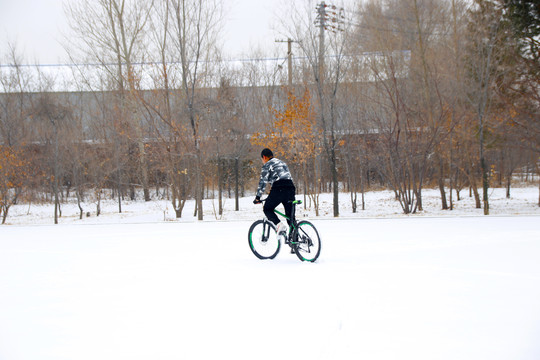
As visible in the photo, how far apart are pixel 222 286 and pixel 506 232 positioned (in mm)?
6908

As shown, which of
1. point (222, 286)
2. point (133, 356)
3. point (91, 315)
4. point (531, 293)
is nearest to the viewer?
point (133, 356)

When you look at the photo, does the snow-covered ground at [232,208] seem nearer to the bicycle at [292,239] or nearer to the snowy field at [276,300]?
the snowy field at [276,300]

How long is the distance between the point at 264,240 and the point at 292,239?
1.79ft

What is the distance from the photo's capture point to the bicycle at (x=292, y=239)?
659 centimetres

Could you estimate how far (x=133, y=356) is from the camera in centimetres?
323

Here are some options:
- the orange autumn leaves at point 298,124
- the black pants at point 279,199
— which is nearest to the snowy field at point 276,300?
the black pants at point 279,199

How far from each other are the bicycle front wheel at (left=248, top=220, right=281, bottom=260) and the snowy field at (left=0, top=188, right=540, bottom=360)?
0.61ft

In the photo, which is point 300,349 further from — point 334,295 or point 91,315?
point 91,315

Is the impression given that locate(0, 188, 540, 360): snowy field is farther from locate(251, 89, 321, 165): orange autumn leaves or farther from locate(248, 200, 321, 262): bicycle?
locate(251, 89, 321, 165): orange autumn leaves

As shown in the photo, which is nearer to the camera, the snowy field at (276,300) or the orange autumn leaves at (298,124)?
the snowy field at (276,300)

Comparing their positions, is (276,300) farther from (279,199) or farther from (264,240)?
(264,240)

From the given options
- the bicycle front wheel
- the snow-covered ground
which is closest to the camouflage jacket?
the bicycle front wheel

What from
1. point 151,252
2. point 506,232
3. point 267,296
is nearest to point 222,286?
point 267,296

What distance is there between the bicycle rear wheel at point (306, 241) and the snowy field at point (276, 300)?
217 mm
